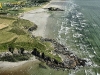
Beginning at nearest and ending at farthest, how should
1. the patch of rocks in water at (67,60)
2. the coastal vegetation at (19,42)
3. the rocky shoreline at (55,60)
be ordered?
the patch of rocks in water at (67,60) < the rocky shoreline at (55,60) < the coastal vegetation at (19,42)

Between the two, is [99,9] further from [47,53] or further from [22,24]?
[47,53]

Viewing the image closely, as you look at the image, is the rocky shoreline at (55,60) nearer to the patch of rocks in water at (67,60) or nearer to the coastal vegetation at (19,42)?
the patch of rocks in water at (67,60)

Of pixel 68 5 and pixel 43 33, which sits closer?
pixel 43 33

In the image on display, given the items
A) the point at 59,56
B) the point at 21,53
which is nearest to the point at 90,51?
the point at 59,56

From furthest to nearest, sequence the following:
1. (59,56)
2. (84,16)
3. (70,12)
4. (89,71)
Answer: (70,12) < (84,16) < (59,56) < (89,71)

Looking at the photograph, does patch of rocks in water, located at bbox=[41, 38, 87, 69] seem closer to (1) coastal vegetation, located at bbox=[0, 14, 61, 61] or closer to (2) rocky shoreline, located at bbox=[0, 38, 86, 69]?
(2) rocky shoreline, located at bbox=[0, 38, 86, 69]

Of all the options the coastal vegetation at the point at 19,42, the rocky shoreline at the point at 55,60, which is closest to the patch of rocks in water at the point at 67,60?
the rocky shoreline at the point at 55,60

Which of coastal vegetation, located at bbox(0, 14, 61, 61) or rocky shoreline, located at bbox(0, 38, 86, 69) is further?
coastal vegetation, located at bbox(0, 14, 61, 61)

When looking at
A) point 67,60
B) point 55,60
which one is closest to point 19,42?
point 55,60

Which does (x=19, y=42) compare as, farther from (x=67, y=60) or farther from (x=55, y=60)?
(x=67, y=60)

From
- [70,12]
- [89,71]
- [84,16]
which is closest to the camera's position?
[89,71]

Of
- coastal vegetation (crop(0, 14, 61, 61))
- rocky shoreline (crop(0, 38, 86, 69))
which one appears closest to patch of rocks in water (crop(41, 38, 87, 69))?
rocky shoreline (crop(0, 38, 86, 69))
